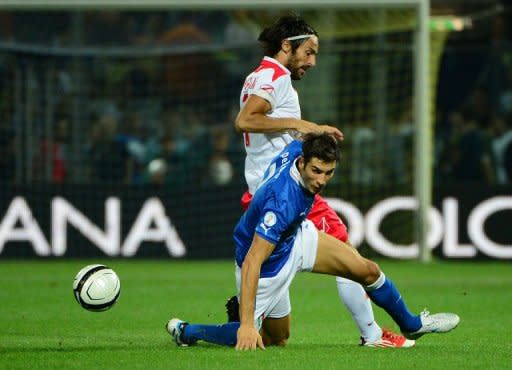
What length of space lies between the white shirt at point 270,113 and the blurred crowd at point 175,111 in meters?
8.90

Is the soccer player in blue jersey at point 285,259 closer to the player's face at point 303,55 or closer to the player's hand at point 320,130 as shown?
the player's hand at point 320,130

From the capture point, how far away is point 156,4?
16156mm

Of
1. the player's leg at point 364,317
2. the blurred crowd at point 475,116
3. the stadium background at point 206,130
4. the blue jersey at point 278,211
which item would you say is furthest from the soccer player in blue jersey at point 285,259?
the blurred crowd at point 475,116

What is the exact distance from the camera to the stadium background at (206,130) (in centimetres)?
1667

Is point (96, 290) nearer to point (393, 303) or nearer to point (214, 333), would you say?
point (214, 333)

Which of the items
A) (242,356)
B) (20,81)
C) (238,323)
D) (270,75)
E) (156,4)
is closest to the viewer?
(242,356)

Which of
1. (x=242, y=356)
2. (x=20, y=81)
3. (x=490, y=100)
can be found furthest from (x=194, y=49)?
(x=242, y=356)

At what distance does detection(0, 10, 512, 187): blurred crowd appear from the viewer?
58.9 ft

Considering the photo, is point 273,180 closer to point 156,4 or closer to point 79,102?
point 156,4

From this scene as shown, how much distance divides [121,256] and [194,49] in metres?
3.33

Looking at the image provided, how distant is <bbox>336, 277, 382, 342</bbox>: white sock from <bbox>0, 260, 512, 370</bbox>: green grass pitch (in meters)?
0.16

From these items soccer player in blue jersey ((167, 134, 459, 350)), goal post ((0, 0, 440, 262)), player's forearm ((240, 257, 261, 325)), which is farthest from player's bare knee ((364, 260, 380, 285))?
goal post ((0, 0, 440, 262))

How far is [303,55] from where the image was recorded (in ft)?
27.8

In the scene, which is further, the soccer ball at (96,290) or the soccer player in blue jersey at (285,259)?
the soccer ball at (96,290)
